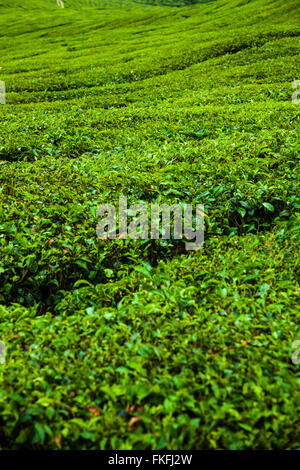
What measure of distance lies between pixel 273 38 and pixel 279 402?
2864cm

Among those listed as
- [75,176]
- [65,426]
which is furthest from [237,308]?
[75,176]

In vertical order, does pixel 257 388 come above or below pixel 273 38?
→ below

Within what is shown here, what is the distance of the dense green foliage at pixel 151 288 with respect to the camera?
270cm

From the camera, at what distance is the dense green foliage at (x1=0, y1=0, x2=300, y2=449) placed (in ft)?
8.87

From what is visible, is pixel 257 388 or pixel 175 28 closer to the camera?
pixel 257 388

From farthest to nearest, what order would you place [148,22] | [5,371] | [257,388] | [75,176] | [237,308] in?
[148,22]
[75,176]
[237,308]
[5,371]
[257,388]

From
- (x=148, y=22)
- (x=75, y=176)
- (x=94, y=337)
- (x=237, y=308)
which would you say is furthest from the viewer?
(x=148, y=22)

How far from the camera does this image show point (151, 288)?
4.19 metres

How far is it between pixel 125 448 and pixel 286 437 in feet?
4.39

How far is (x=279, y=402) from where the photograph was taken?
2.82m

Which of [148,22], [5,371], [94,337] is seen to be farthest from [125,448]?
[148,22]

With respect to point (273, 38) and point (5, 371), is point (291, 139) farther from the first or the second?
point (273, 38)

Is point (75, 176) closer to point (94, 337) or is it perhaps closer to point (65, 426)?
point (94, 337)
